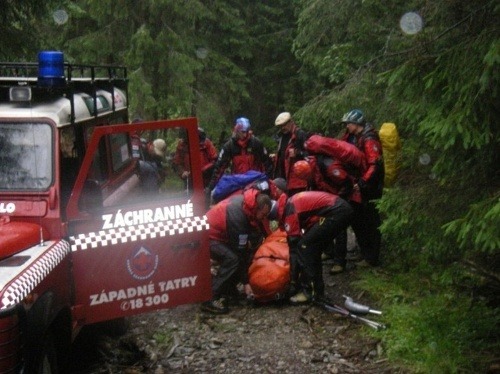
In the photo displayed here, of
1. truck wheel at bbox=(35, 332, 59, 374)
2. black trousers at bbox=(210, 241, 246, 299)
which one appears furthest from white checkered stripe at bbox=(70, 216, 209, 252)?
black trousers at bbox=(210, 241, 246, 299)

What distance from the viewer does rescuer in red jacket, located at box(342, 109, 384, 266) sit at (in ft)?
25.7

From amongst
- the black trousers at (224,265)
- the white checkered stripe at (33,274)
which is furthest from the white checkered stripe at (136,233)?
the black trousers at (224,265)

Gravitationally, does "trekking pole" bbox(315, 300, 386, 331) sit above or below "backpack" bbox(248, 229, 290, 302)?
below

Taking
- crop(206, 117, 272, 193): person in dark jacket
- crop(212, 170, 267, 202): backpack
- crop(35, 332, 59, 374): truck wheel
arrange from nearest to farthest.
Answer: crop(35, 332, 59, 374): truck wheel < crop(212, 170, 267, 202): backpack < crop(206, 117, 272, 193): person in dark jacket

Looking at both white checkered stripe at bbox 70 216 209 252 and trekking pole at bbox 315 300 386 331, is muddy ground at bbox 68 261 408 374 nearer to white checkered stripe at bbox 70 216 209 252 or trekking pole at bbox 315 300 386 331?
trekking pole at bbox 315 300 386 331

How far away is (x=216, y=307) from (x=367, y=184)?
252 centimetres

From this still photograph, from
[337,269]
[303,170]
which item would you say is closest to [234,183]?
[303,170]

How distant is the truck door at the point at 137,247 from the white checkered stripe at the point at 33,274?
10.2 inches

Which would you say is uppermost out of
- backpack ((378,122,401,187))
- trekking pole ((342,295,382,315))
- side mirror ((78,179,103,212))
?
backpack ((378,122,401,187))

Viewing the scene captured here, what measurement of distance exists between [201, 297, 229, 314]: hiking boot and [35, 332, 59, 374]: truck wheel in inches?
99.7

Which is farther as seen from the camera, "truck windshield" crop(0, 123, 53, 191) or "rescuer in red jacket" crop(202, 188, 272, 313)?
"rescuer in red jacket" crop(202, 188, 272, 313)

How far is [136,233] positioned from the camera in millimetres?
5387

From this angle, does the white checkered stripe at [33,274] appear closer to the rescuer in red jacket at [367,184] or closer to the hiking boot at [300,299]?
the hiking boot at [300,299]

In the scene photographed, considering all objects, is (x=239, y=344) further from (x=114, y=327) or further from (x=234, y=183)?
(x=234, y=183)
